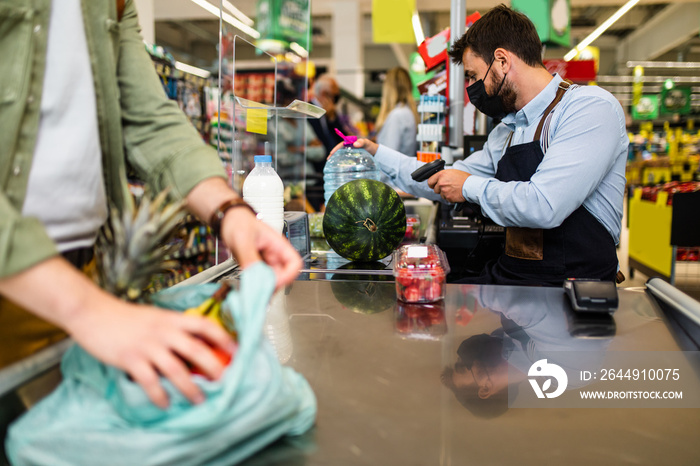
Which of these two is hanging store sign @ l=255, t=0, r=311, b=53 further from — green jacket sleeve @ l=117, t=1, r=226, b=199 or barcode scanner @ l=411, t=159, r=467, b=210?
green jacket sleeve @ l=117, t=1, r=226, b=199

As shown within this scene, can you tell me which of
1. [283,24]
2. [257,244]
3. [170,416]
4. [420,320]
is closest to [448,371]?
[420,320]

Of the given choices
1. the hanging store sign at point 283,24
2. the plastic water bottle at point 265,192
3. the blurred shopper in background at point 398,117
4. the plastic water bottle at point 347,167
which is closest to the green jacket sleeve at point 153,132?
the plastic water bottle at point 265,192

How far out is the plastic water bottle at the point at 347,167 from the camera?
298 cm

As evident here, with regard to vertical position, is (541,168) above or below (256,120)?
below

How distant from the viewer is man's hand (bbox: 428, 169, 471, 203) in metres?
2.28

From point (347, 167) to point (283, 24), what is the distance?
164 cm

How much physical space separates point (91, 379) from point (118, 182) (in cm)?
52

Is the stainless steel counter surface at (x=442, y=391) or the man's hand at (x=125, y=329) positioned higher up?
the man's hand at (x=125, y=329)

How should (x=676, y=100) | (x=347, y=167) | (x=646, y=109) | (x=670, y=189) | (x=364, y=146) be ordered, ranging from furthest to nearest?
1. (x=646, y=109)
2. (x=676, y=100)
3. (x=670, y=189)
4. (x=347, y=167)
5. (x=364, y=146)

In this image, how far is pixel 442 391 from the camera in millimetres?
913

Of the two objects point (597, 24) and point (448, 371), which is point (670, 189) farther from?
point (597, 24)

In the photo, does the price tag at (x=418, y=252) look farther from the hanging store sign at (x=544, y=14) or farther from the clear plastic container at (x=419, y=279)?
the hanging store sign at (x=544, y=14)

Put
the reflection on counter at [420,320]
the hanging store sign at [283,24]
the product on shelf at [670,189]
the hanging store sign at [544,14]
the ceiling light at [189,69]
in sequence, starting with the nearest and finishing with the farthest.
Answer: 1. the reflection on counter at [420,320]
2. the hanging store sign at [283,24]
3. the hanging store sign at [544,14]
4. the ceiling light at [189,69]
5. the product on shelf at [670,189]

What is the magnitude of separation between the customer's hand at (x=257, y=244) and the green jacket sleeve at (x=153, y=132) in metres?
0.16
